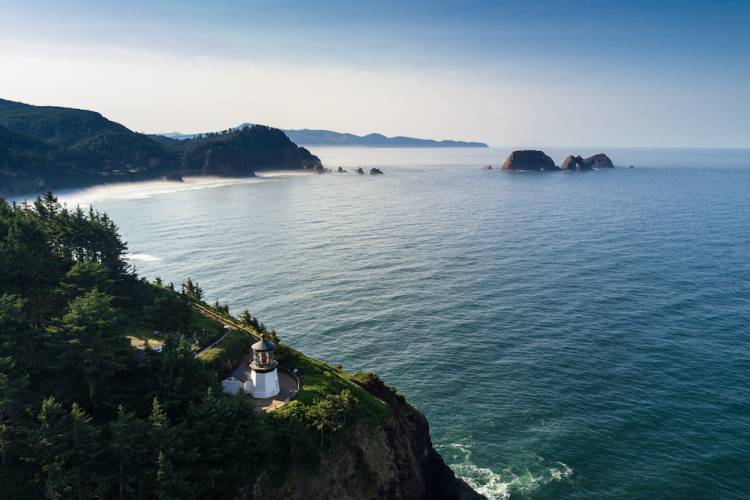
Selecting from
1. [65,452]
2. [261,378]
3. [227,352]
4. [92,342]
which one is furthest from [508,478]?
[92,342]

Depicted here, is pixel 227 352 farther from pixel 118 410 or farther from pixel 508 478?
pixel 508 478

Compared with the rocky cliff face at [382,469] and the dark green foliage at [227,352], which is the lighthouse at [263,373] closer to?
the dark green foliage at [227,352]

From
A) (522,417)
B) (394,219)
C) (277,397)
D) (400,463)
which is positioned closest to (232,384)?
(277,397)

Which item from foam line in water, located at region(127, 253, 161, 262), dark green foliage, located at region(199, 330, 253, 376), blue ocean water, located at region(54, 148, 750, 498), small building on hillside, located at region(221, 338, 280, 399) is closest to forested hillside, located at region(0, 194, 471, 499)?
dark green foliage, located at region(199, 330, 253, 376)

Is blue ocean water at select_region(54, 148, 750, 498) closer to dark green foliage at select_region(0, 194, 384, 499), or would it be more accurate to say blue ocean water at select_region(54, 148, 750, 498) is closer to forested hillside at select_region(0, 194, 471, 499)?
forested hillside at select_region(0, 194, 471, 499)

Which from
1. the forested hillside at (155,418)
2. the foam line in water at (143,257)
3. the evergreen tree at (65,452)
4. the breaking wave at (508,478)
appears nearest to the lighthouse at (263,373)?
the forested hillside at (155,418)
